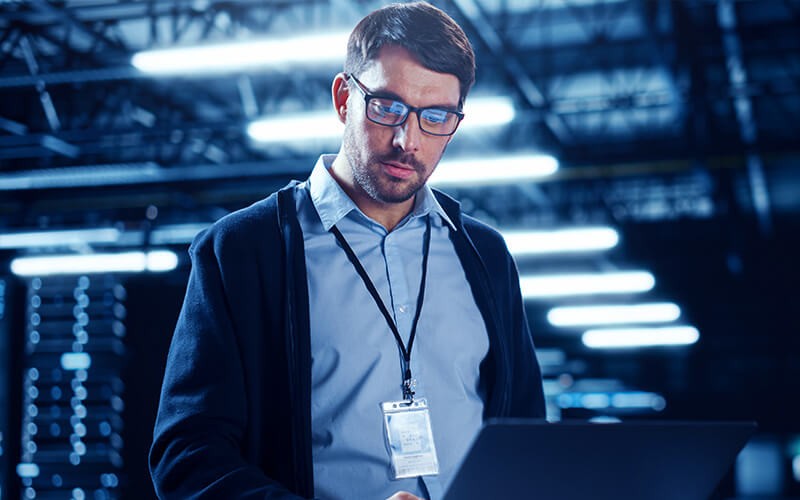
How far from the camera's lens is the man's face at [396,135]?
1481mm

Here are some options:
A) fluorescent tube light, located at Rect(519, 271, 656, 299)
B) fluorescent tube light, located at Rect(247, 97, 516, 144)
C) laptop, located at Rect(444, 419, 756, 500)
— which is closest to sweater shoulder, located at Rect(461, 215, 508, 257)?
laptop, located at Rect(444, 419, 756, 500)

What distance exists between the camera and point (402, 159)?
149 cm

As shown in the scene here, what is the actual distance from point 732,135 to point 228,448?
1518 cm

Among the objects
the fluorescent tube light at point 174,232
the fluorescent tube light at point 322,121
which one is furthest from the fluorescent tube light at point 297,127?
the fluorescent tube light at point 174,232

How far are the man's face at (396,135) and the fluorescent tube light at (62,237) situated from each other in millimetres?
7713

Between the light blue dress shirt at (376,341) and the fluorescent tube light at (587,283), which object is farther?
the fluorescent tube light at (587,283)

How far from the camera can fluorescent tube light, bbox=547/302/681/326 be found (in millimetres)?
15531

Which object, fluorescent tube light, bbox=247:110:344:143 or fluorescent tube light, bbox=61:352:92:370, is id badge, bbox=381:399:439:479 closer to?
fluorescent tube light, bbox=61:352:92:370

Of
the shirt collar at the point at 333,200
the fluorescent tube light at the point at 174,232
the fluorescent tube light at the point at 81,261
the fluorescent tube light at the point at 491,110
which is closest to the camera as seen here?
the shirt collar at the point at 333,200

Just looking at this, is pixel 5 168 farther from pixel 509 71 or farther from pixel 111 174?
pixel 509 71

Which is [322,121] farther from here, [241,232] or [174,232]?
[174,232]

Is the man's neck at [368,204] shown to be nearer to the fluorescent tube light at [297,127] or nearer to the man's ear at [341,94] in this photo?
the man's ear at [341,94]

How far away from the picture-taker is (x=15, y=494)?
444cm

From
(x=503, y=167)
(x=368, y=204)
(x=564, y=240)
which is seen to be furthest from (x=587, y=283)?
(x=368, y=204)
